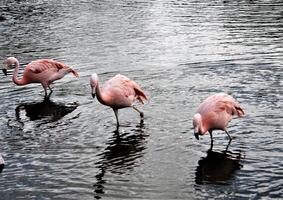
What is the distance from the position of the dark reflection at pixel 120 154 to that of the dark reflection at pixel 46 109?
8.66ft

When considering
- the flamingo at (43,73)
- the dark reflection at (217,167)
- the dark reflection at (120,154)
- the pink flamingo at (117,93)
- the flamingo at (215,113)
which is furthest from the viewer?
the flamingo at (43,73)

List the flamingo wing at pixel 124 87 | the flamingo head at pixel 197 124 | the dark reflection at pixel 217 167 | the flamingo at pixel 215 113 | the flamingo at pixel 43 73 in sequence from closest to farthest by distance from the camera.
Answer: the dark reflection at pixel 217 167
the flamingo head at pixel 197 124
the flamingo at pixel 215 113
the flamingo wing at pixel 124 87
the flamingo at pixel 43 73

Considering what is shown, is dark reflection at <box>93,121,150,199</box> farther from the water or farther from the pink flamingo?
the pink flamingo

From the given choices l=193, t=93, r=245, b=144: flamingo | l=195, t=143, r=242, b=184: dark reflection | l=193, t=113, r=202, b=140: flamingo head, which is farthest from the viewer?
l=193, t=93, r=245, b=144: flamingo

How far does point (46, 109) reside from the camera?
16.6 meters

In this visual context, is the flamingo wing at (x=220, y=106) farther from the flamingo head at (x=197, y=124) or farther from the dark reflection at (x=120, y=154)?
the dark reflection at (x=120, y=154)

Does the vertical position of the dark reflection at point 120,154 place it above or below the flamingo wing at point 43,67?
below

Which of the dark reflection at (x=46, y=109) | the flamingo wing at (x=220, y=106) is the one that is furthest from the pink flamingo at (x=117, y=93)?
the flamingo wing at (x=220, y=106)

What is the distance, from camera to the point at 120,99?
14.2 meters

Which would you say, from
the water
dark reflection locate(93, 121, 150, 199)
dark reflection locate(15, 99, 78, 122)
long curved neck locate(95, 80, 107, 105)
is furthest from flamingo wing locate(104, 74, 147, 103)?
dark reflection locate(15, 99, 78, 122)

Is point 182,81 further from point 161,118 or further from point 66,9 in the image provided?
point 66,9

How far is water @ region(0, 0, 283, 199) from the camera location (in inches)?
425

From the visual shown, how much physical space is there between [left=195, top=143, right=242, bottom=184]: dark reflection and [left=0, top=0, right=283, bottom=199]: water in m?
0.02

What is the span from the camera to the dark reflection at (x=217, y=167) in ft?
35.9
